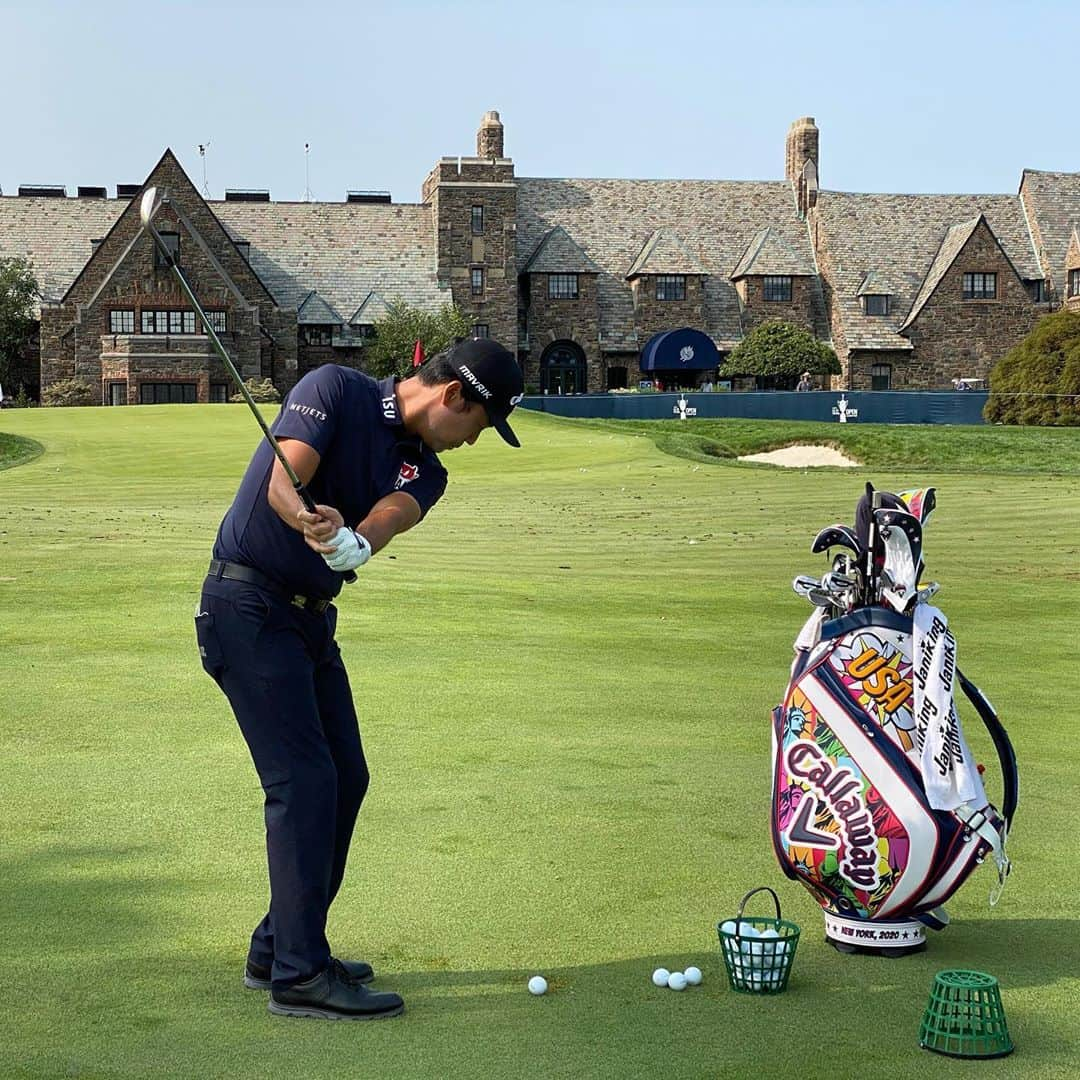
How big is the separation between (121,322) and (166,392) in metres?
4.61

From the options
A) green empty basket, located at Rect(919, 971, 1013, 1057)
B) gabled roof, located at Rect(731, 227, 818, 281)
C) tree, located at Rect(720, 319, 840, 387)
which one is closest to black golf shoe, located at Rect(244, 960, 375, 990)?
green empty basket, located at Rect(919, 971, 1013, 1057)

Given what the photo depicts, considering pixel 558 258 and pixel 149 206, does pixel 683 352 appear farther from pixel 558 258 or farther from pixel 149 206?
pixel 149 206

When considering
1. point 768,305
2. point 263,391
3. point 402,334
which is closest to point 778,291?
point 768,305

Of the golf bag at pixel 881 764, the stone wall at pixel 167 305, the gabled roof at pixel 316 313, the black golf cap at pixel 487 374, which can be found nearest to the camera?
the black golf cap at pixel 487 374

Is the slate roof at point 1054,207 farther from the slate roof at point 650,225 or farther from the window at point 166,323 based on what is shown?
the window at point 166,323

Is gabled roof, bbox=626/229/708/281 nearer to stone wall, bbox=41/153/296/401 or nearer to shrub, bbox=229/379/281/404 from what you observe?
stone wall, bbox=41/153/296/401

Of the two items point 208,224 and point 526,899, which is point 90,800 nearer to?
point 526,899

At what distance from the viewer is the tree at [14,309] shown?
7612 centimetres

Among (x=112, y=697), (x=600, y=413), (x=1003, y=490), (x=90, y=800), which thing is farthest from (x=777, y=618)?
(x=600, y=413)

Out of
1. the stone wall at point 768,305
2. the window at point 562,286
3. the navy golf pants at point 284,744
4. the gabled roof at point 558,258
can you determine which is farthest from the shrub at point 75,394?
the navy golf pants at point 284,744

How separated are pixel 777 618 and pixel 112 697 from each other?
24.5 ft

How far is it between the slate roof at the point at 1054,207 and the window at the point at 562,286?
24552 mm

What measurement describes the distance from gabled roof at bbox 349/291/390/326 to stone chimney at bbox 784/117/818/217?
23.8 meters

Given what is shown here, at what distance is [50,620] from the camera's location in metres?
14.2
